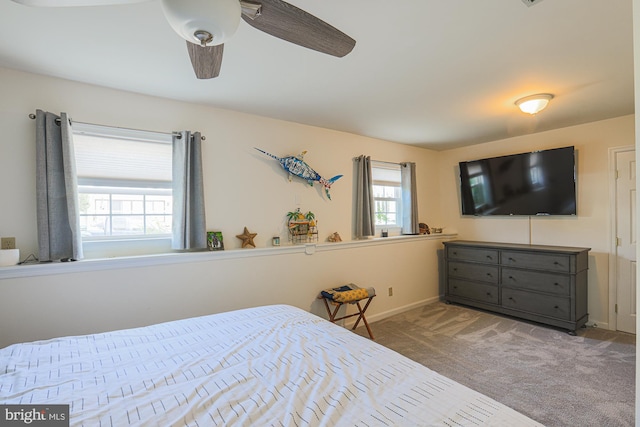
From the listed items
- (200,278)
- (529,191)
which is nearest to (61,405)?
(200,278)

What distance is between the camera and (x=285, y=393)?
3.39 ft

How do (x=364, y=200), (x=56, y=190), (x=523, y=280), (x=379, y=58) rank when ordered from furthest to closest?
(x=364, y=200) → (x=523, y=280) → (x=56, y=190) → (x=379, y=58)

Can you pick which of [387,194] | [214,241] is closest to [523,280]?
[387,194]

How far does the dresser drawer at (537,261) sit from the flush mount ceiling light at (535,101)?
5.52ft

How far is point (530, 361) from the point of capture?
260cm

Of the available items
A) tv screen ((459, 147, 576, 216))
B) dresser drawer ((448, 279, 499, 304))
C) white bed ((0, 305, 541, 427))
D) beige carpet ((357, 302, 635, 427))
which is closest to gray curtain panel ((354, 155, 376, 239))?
beige carpet ((357, 302, 635, 427))

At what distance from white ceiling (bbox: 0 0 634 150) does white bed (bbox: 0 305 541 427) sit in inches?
63.3

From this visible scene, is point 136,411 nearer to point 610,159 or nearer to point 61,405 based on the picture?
point 61,405

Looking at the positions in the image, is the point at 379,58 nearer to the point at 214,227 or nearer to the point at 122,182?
the point at 214,227

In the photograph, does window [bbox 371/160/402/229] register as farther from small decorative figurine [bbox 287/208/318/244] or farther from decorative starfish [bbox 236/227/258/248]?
decorative starfish [bbox 236/227/258/248]

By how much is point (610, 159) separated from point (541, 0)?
293 centimetres

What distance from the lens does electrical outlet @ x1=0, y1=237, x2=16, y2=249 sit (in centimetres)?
198

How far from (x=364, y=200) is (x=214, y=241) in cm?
184

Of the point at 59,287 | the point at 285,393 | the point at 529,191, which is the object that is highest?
the point at 529,191
